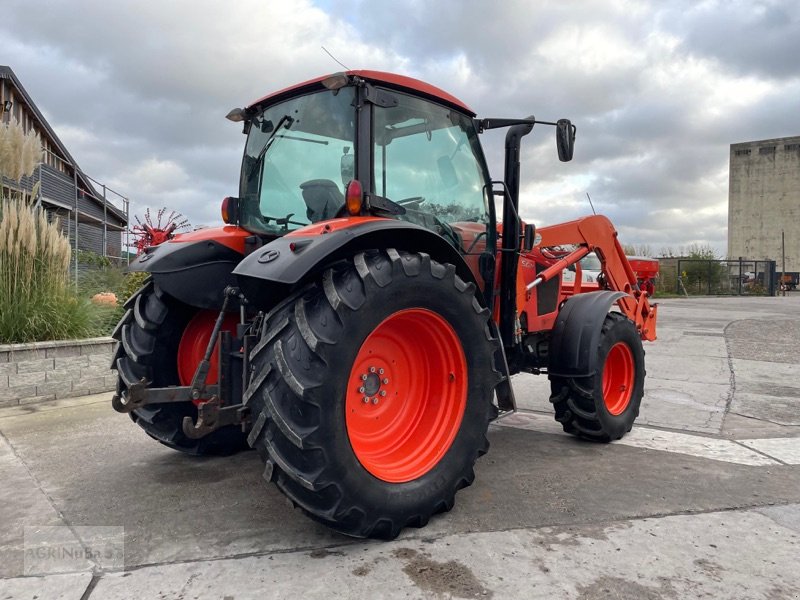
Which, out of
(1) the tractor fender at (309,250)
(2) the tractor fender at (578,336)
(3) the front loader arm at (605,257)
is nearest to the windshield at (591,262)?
(3) the front loader arm at (605,257)

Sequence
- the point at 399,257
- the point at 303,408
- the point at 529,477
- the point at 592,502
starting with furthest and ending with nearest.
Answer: the point at 529,477
the point at 592,502
the point at 399,257
the point at 303,408

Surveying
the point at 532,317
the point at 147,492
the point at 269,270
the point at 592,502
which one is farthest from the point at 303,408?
the point at 532,317

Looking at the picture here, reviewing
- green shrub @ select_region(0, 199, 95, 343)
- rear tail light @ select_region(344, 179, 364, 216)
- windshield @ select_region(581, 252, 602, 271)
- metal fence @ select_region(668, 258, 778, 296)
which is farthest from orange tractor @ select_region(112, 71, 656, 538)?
metal fence @ select_region(668, 258, 778, 296)

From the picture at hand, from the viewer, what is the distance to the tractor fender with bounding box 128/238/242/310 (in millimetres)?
3266

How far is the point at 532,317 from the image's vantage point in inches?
177

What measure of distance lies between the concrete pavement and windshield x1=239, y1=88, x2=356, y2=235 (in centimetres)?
161

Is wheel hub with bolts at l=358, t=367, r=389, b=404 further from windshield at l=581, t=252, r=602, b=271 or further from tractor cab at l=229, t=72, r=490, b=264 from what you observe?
windshield at l=581, t=252, r=602, b=271

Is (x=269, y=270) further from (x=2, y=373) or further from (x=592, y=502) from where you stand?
(x=2, y=373)

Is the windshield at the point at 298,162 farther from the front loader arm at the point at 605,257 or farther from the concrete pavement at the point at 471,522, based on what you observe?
the front loader arm at the point at 605,257

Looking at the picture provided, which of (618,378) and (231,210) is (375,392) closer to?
(231,210)

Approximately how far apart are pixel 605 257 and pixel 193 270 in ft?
11.6

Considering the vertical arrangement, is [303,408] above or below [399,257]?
below

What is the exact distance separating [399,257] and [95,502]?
2.15 meters

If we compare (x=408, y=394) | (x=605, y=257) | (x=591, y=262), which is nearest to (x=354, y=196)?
(x=408, y=394)
